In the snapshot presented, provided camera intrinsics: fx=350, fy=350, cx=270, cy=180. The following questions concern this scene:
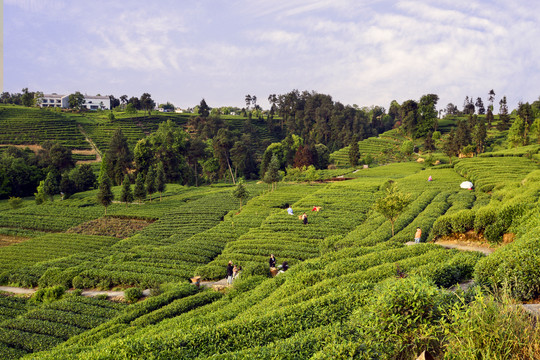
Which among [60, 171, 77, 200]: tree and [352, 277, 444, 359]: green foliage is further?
[60, 171, 77, 200]: tree

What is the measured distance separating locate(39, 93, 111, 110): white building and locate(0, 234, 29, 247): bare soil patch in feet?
440

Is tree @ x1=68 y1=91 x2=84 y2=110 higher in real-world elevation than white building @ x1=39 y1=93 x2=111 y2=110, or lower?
lower

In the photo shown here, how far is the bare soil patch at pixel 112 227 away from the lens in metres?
40.4

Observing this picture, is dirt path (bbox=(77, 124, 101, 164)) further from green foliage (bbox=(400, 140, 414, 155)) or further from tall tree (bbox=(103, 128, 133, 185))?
green foliage (bbox=(400, 140, 414, 155))

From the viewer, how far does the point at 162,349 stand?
28.4 feet

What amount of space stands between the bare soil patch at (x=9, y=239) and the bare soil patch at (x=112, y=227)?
15.6ft

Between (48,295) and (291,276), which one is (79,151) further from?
(291,276)

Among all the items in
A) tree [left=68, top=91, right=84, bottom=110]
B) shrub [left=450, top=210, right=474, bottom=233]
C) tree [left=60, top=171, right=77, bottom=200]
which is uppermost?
tree [left=68, top=91, right=84, bottom=110]

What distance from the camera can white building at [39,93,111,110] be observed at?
16050 centimetres

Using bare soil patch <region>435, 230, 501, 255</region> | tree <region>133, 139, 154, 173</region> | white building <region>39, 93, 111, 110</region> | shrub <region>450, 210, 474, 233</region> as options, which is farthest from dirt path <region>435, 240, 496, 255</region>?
white building <region>39, 93, 111, 110</region>

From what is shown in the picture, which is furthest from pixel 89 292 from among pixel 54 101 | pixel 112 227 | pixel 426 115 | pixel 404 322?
pixel 54 101

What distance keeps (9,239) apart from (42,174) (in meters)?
39.0

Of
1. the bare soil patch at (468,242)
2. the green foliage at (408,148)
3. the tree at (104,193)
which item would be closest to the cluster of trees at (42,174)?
the tree at (104,193)

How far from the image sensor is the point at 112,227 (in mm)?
42344
